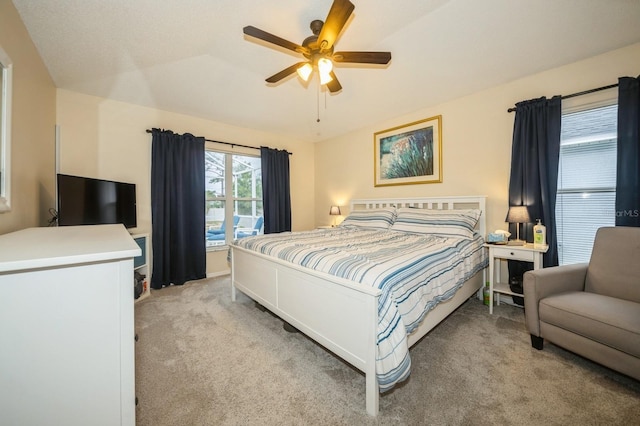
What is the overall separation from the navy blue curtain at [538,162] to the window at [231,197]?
3739mm

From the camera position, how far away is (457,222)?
2777 millimetres

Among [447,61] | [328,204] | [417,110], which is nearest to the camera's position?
[447,61]

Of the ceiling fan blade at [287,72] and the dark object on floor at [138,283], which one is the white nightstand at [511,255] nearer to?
the ceiling fan blade at [287,72]

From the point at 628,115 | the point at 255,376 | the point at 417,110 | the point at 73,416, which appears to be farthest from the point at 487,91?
the point at 73,416

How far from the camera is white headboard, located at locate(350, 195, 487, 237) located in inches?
116

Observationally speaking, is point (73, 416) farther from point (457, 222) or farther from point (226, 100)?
point (226, 100)

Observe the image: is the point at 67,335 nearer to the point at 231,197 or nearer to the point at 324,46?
the point at 324,46

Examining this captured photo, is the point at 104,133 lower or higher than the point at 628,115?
higher

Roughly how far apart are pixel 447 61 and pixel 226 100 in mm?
2654

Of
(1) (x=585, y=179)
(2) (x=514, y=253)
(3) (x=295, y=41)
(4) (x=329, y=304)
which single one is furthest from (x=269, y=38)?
(1) (x=585, y=179)

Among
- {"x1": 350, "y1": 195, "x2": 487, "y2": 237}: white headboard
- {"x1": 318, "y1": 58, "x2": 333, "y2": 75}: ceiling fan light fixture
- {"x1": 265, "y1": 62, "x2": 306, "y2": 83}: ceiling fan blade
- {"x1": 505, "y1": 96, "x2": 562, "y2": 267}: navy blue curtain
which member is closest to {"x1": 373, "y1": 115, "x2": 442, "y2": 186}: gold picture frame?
{"x1": 350, "y1": 195, "x2": 487, "y2": 237}: white headboard

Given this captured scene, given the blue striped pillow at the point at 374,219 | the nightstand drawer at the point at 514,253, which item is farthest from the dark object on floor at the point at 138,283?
the nightstand drawer at the point at 514,253

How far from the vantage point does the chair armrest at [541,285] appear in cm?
186

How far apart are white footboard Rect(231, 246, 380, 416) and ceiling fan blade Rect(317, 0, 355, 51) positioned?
165 centimetres
